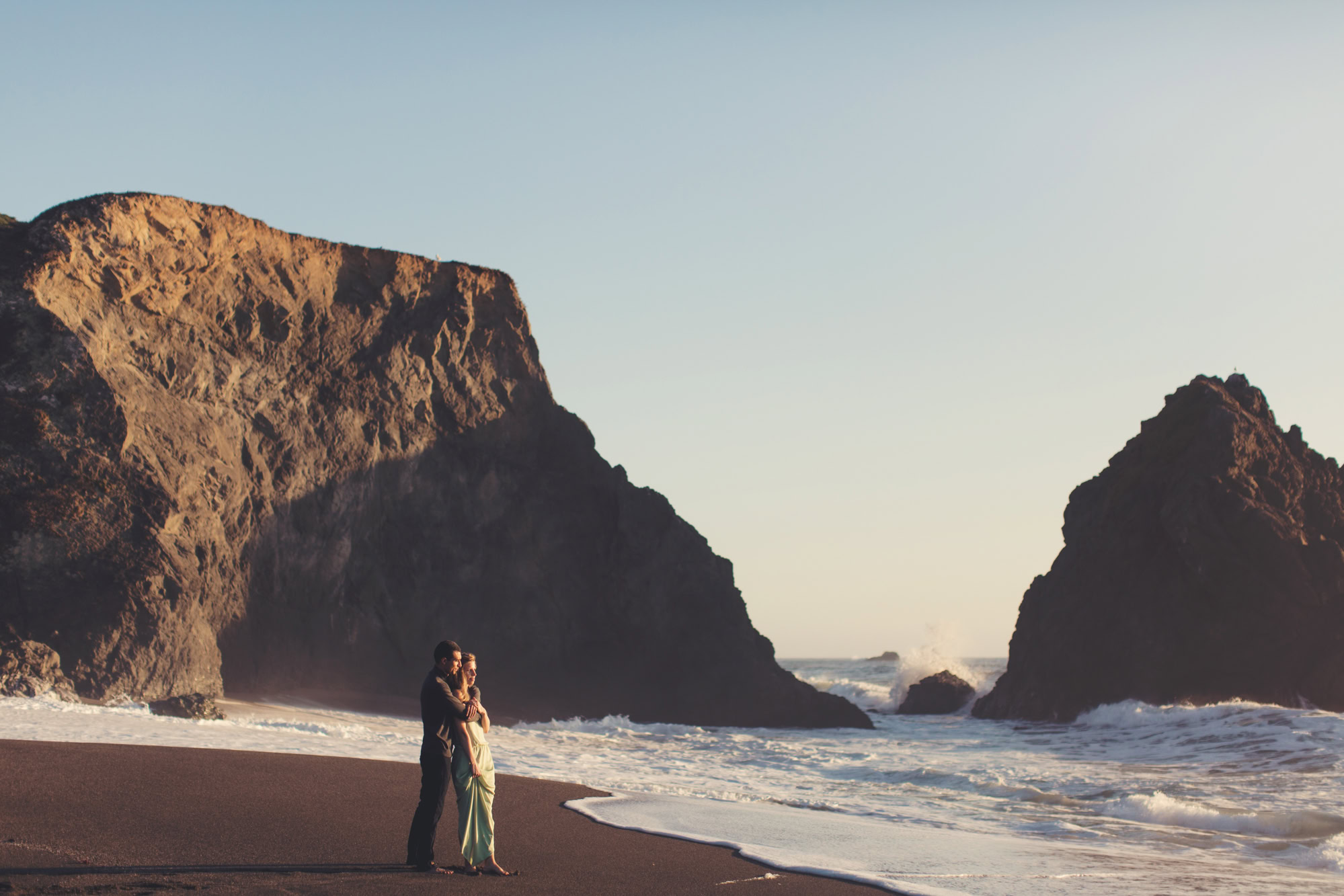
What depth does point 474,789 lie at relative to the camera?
7289mm

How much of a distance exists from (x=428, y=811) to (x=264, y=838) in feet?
4.35

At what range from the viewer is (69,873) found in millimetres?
5926

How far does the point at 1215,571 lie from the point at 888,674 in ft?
158

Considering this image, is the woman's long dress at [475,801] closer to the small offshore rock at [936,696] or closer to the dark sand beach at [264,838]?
the dark sand beach at [264,838]

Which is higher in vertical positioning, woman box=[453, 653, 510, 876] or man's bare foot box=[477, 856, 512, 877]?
woman box=[453, 653, 510, 876]

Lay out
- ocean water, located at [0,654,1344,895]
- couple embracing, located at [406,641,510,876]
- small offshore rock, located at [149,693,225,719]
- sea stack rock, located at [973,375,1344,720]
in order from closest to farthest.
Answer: couple embracing, located at [406,641,510,876]
ocean water, located at [0,654,1344,895]
small offshore rock, located at [149,693,225,719]
sea stack rock, located at [973,375,1344,720]

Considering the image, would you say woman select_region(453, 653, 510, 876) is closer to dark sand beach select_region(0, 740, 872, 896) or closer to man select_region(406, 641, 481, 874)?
man select_region(406, 641, 481, 874)

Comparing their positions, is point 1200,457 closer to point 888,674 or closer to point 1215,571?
point 1215,571

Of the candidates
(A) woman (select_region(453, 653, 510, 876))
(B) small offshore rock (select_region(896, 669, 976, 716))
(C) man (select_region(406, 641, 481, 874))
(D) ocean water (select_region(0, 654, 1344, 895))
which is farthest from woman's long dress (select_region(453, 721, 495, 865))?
(B) small offshore rock (select_region(896, 669, 976, 716))

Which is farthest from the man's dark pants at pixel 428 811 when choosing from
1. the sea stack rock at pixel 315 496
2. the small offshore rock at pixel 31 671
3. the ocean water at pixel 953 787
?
the sea stack rock at pixel 315 496

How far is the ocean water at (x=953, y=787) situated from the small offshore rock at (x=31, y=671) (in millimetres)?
562

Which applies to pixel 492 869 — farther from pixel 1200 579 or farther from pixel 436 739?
pixel 1200 579

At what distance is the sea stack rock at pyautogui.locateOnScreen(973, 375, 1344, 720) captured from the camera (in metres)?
27.0

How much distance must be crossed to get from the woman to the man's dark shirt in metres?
0.05
